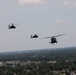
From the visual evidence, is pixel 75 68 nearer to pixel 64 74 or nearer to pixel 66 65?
pixel 66 65

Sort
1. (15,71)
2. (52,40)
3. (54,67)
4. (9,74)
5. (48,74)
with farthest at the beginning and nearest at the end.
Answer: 1. (54,67)
2. (15,71)
3. (9,74)
4. (48,74)
5. (52,40)

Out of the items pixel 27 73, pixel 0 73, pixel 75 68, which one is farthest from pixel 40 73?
pixel 75 68

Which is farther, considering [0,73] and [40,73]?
[0,73]

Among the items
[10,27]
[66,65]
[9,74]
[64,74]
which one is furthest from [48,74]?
[10,27]

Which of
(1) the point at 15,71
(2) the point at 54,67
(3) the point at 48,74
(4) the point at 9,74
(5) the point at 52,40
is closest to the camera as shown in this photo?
(5) the point at 52,40

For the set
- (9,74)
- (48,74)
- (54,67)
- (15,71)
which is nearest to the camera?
(48,74)

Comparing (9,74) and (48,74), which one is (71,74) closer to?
(48,74)

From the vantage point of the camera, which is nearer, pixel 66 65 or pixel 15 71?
pixel 15 71
